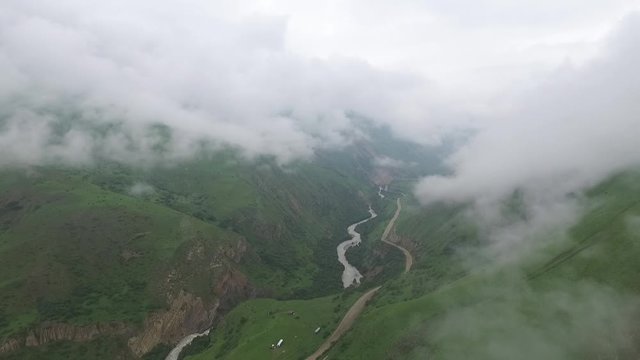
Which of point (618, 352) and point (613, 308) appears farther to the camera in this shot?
point (613, 308)

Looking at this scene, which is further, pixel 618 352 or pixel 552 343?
pixel 552 343

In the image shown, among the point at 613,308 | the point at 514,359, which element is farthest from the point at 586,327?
the point at 514,359

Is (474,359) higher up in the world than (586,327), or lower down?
lower down

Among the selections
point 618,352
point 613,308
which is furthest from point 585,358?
point 613,308

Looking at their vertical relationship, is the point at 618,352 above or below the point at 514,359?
above

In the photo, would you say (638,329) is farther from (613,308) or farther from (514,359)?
(514,359)

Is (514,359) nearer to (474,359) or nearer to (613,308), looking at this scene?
(474,359)

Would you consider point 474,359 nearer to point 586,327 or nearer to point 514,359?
point 514,359
